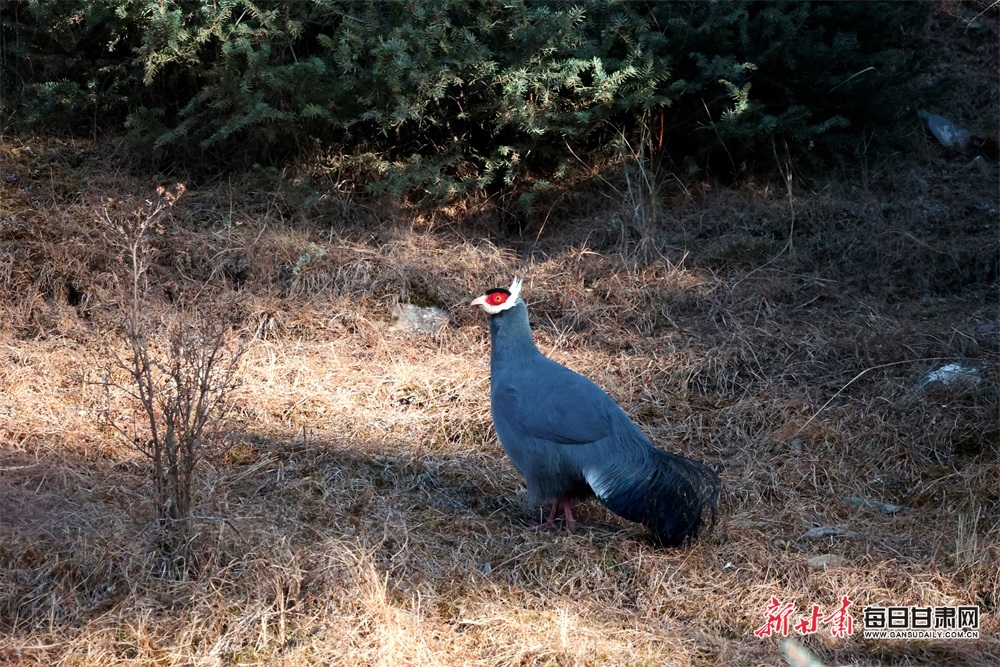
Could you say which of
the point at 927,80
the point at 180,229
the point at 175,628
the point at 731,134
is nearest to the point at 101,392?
the point at 180,229

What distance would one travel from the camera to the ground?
3.43 metres

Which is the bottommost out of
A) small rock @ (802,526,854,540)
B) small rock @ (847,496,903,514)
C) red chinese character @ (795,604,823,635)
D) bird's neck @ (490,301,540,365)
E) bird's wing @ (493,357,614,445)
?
small rock @ (847,496,903,514)

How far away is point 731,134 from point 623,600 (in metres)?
4.17

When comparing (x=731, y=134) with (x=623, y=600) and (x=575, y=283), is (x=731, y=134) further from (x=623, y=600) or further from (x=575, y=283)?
(x=623, y=600)

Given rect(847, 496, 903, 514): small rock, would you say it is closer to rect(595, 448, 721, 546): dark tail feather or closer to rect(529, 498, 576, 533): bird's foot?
rect(595, 448, 721, 546): dark tail feather

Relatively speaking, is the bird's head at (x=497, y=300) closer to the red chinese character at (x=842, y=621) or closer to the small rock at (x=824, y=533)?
the small rock at (x=824, y=533)

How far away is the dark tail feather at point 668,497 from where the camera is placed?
397 centimetres

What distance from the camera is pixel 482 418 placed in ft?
16.5

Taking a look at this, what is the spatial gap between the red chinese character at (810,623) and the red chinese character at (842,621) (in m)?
0.03

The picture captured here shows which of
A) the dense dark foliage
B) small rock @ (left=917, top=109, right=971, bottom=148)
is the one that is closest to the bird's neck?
the dense dark foliage

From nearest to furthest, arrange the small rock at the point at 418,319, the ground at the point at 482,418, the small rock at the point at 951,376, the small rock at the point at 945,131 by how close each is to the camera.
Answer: the ground at the point at 482,418 → the small rock at the point at 951,376 → the small rock at the point at 418,319 → the small rock at the point at 945,131

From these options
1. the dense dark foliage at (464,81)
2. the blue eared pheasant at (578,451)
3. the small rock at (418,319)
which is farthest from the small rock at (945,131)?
the blue eared pheasant at (578,451)

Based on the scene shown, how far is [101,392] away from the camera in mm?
4977

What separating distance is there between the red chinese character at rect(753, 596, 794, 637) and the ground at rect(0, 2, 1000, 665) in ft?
0.13
